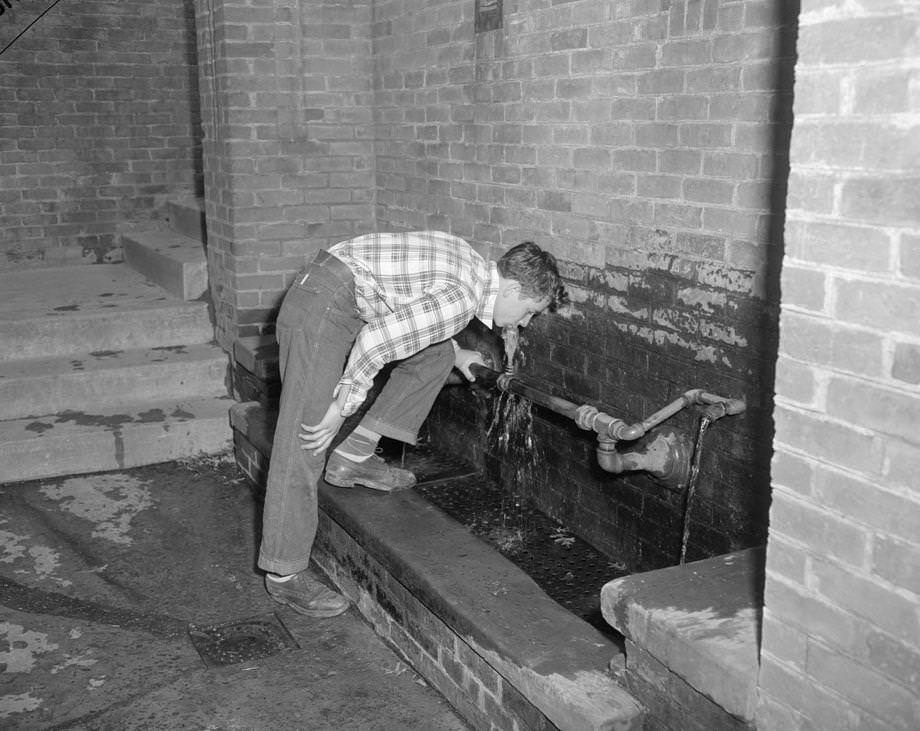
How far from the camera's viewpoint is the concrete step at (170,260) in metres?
6.78

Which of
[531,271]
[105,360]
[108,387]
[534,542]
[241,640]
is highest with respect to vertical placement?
[531,271]

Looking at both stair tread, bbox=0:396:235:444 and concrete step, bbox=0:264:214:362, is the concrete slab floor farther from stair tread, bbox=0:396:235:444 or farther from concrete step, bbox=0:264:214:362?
concrete step, bbox=0:264:214:362

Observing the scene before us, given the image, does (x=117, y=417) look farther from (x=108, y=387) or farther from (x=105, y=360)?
(x=105, y=360)

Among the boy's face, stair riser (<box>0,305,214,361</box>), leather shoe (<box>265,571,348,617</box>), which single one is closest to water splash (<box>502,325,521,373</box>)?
the boy's face

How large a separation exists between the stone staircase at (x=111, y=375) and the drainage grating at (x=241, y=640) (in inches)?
78.8

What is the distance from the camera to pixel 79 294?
7074mm

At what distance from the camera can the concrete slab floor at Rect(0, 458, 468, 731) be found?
341 centimetres

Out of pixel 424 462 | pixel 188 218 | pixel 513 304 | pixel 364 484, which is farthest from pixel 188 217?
pixel 513 304

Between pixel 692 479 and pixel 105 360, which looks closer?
pixel 692 479

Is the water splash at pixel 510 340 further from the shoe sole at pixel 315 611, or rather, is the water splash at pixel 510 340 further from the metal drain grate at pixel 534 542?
the shoe sole at pixel 315 611

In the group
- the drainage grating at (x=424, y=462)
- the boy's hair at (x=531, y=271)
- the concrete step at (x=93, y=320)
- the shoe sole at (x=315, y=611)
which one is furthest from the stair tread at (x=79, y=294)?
the boy's hair at (x=531, y=271)

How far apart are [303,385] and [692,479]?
148 centimetres

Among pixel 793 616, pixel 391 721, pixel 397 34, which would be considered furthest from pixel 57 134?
pixel 793 616

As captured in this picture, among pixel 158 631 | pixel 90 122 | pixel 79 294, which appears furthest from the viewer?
pixel 90 122
